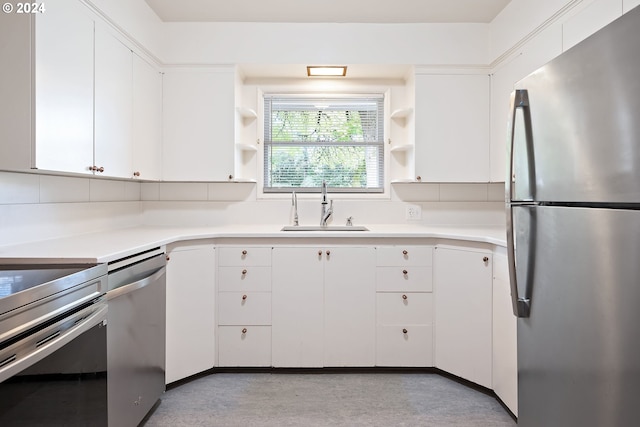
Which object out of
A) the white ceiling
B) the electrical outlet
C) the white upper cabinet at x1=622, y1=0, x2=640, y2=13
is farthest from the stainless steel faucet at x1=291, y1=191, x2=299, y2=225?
the white upper cabinet at x1=622, y1=0, x2=640, y2=13

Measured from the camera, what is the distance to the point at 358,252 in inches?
93.4

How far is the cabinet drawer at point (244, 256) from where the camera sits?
2357 millimetres

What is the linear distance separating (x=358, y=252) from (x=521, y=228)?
1.28 meters

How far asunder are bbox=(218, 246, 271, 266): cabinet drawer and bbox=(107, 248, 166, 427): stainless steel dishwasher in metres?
0.41

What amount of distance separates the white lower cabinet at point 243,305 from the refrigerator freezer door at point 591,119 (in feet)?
5.55

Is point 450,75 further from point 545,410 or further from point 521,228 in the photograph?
point 545,410

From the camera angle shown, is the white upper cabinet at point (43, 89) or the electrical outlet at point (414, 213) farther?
the electrical outlet at point (414, 213)

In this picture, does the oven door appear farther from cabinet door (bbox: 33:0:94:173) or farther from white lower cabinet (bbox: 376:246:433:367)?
white lower cabinet (bbox: 376:246:433:367)

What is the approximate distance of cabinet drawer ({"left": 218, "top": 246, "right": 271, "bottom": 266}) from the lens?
7.73ft

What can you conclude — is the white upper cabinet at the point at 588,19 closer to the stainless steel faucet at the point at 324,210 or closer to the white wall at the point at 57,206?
the stainless steel faucet at the point at 324,210

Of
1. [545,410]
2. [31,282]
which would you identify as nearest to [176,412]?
[31,282]

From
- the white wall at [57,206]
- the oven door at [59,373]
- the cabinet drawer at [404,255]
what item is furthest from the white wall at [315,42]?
the oven door at [59,373]

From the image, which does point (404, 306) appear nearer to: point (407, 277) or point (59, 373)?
point (407, 277)

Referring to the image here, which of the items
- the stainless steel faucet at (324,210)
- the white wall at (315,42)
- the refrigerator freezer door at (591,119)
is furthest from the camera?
the stainless steel faucet at (324,210)
